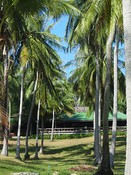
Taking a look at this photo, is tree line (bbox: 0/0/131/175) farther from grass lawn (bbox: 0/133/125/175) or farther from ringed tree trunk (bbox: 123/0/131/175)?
grass lawn (bbox: 0/133/125/175)

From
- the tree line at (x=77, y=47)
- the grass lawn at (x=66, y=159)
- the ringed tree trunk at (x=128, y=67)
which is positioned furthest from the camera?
the grass lawn at (x=66, y=159)

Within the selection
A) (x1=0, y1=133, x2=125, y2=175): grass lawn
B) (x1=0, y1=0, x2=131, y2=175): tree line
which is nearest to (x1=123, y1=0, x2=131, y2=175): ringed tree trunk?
(x1=0, y1=0, x2=131, y2=175): tree line

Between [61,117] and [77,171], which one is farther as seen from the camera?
[61,117]

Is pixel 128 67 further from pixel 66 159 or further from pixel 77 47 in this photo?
pixel 66 159

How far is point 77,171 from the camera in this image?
61.7 feet

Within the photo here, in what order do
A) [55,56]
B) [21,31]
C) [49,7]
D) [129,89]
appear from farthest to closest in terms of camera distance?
[55,56]
[21,31]
[49,7]
[129,89]

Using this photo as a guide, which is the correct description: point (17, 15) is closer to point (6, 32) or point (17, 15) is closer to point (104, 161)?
point (6, 32)

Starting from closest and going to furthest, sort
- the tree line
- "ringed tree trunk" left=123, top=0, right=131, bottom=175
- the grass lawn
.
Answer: "ringed tree trunk" left=123, top=0, right=131, bottom=175
the tree line
the grass lawn

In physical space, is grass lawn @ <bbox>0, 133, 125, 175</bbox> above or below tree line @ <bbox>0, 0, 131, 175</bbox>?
below

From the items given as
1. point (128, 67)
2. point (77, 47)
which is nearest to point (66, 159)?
point (77, 47)

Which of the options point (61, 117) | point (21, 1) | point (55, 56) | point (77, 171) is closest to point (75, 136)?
point (61, 117)

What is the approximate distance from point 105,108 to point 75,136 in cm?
3363

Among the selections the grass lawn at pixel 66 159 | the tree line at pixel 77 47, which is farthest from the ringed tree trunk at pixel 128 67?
the grass lawn at pixel 66 159

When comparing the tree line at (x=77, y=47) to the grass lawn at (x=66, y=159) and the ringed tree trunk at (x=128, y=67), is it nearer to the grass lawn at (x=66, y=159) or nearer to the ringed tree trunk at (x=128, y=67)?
the ringed tree trunk at (x=128, y=67)
